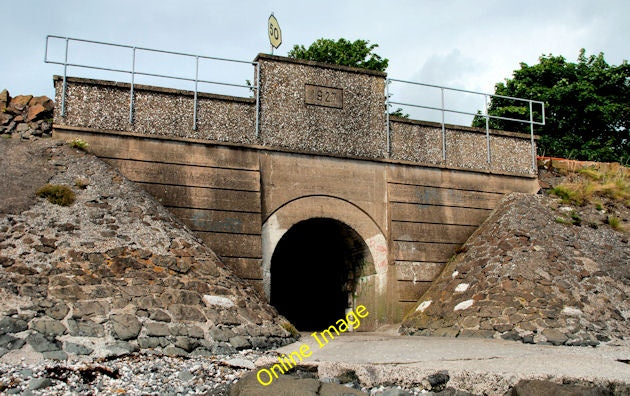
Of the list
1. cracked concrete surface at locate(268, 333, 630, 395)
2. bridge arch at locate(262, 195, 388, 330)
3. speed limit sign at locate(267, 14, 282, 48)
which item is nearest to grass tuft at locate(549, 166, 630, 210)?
bridge arch at locate(262, 195, 388, 330)

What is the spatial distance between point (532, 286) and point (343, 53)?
18.4 m

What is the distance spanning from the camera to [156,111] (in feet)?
51.8

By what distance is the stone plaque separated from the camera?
17.1 m

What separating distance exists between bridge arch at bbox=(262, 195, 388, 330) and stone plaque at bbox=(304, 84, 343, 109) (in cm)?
233

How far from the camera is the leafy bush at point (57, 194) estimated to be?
13328mm

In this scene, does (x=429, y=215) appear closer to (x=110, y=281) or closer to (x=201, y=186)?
(x=201, y=186)

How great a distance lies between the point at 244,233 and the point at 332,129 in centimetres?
352

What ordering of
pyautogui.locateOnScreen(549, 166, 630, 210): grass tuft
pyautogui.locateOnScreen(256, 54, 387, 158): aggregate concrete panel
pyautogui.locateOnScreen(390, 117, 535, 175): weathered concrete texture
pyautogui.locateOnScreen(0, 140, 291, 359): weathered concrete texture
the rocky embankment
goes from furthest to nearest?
1. pyautogui.locateOnScreen(549, 166, 630, 210): grass tuft
2. pyautogui.locateOnScreen(390, 117, 535, 175): weathered concrete texture
3. pyautogui.locateOnScreen(256, 54, 387, 158): aggregate concrete panel
4. the rocky embankment
5. pyautogui.locateOnScreen(0, 140, 291, 359): weathered concrete texture

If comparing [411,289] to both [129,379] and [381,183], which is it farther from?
[129,379]

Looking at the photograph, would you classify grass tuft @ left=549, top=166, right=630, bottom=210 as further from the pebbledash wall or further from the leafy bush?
the leafy bush

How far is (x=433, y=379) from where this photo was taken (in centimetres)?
1006

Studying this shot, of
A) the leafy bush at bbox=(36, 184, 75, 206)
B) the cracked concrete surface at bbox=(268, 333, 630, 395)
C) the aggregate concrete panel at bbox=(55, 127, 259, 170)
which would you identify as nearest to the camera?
the cracked concrete surface at bbox=(268, 333, 630, 395)

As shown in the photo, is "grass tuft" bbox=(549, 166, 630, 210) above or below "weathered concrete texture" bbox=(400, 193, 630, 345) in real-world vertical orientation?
above

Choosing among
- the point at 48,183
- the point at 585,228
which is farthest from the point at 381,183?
the point at 48,183
